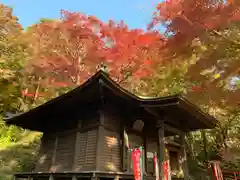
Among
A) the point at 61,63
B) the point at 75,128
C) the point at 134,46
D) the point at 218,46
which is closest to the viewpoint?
the point at 218,46

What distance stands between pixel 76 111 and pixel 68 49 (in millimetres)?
11115

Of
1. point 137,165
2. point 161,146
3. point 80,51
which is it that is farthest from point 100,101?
point 80,51

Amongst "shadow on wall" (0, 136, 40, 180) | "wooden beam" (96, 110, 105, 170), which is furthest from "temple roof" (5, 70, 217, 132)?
"shadow on wall" (0, 136, 40, 180)

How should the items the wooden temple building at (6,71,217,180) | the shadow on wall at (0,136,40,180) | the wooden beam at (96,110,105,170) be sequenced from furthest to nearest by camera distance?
the shadow on wall at (0,136,40,180) → the wooden beam at (96,110,105,170) → the wooden temple building at (6,71,217,180)

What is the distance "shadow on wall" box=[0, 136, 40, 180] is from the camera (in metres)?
12.9

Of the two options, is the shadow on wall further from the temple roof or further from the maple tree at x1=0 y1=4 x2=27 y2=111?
the maple tree at x1=0 y1=4 x2=27 y2=111

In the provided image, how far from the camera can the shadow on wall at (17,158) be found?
1294 centimetres

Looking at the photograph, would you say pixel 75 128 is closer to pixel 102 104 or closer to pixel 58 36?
pixel 102 104

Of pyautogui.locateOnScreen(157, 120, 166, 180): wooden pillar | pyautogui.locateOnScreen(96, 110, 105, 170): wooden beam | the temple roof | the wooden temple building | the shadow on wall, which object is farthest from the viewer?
the shadow on wall

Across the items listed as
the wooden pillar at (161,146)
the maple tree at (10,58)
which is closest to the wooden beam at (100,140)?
the wooden pillar at (161,146)

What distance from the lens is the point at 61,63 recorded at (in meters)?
18.6

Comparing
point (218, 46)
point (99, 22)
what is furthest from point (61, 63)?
point (218, 46)

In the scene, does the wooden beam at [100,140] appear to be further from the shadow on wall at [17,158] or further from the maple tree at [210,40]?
the shadow on wall at [17,158]

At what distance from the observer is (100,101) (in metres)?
8.30
